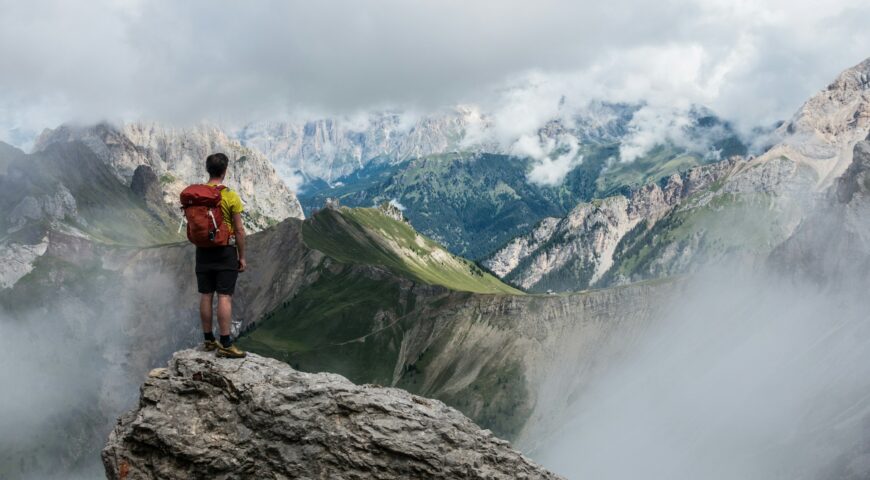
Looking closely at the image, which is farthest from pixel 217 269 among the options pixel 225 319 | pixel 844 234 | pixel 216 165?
pixel 844 234

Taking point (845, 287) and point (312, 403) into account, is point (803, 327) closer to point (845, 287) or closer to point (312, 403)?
point (845, 287)

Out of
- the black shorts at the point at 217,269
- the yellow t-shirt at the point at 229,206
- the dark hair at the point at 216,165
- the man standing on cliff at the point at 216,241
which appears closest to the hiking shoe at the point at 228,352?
the man standing on cliff at the point at 216,241

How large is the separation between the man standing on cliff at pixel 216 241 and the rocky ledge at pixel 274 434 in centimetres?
112

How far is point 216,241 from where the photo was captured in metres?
21.9

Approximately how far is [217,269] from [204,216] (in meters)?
1.77

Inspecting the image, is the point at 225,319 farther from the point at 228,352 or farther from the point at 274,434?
the point at 274,434

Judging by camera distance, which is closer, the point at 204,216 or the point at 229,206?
the point at 204,216

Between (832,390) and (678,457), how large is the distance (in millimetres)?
42543

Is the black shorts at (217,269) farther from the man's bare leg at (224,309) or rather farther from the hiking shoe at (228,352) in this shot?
the hiking shoe at (228,352)

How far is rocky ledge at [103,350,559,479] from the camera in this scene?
2048cm

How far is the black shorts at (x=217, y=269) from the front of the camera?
73.7 feet

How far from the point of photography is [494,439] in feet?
74.8

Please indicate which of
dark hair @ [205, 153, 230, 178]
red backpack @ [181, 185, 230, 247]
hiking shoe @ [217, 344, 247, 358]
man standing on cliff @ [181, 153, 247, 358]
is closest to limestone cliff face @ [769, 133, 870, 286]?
hiking shoe @ [217, 344, 247, 358]

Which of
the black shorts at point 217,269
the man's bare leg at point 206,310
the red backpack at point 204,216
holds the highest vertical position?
the red backpack at point 204,216
